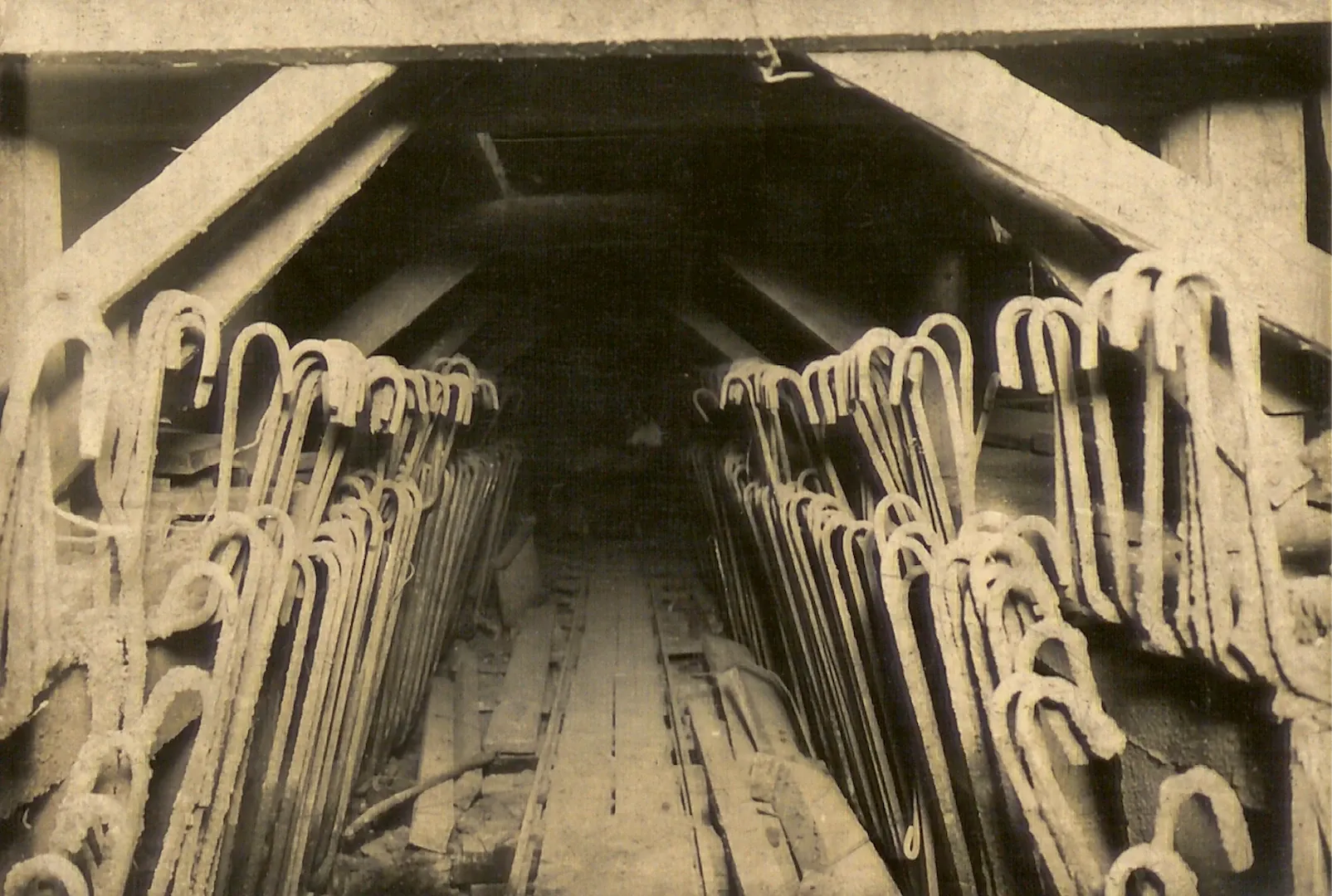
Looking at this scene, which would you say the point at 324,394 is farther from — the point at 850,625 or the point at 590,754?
the point at 590,754

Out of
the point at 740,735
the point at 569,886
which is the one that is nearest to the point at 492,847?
the point at 569,886

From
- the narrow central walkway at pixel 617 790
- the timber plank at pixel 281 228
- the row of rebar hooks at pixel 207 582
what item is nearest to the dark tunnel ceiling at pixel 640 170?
the timber plank at pixel 281 228

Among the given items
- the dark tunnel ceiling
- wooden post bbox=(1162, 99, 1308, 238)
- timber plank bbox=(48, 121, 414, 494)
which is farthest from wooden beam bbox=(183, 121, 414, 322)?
wooden post bbox=(1162, 99, 1308, 238)

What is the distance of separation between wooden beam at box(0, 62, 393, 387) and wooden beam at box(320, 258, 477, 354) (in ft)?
4.29

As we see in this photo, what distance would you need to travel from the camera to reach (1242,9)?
1.75 meters

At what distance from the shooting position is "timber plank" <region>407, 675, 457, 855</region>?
364 cm

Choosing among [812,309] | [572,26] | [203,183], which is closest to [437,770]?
[812,309]

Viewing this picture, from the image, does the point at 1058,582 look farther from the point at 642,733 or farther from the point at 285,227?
the point at 642,733

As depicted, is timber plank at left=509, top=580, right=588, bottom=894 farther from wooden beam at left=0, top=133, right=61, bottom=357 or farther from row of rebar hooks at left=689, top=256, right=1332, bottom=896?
wooden beam at left=0, top=133, right=61, bottom=357

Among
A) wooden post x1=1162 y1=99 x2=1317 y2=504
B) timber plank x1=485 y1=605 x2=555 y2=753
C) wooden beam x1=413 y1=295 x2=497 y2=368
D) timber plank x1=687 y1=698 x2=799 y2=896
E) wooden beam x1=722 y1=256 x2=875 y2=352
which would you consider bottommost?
timber plank x1=687 y1=698 x2=799 y2=896

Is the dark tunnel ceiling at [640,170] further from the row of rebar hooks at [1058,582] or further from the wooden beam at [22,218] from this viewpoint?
the row of rebar hooks at [1058,582]

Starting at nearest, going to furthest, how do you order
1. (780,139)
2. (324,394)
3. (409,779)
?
(324,394)
(780,139)
(409,779)

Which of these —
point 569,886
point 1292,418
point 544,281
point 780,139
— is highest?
point 544,281

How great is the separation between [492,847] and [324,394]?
1.96 m
